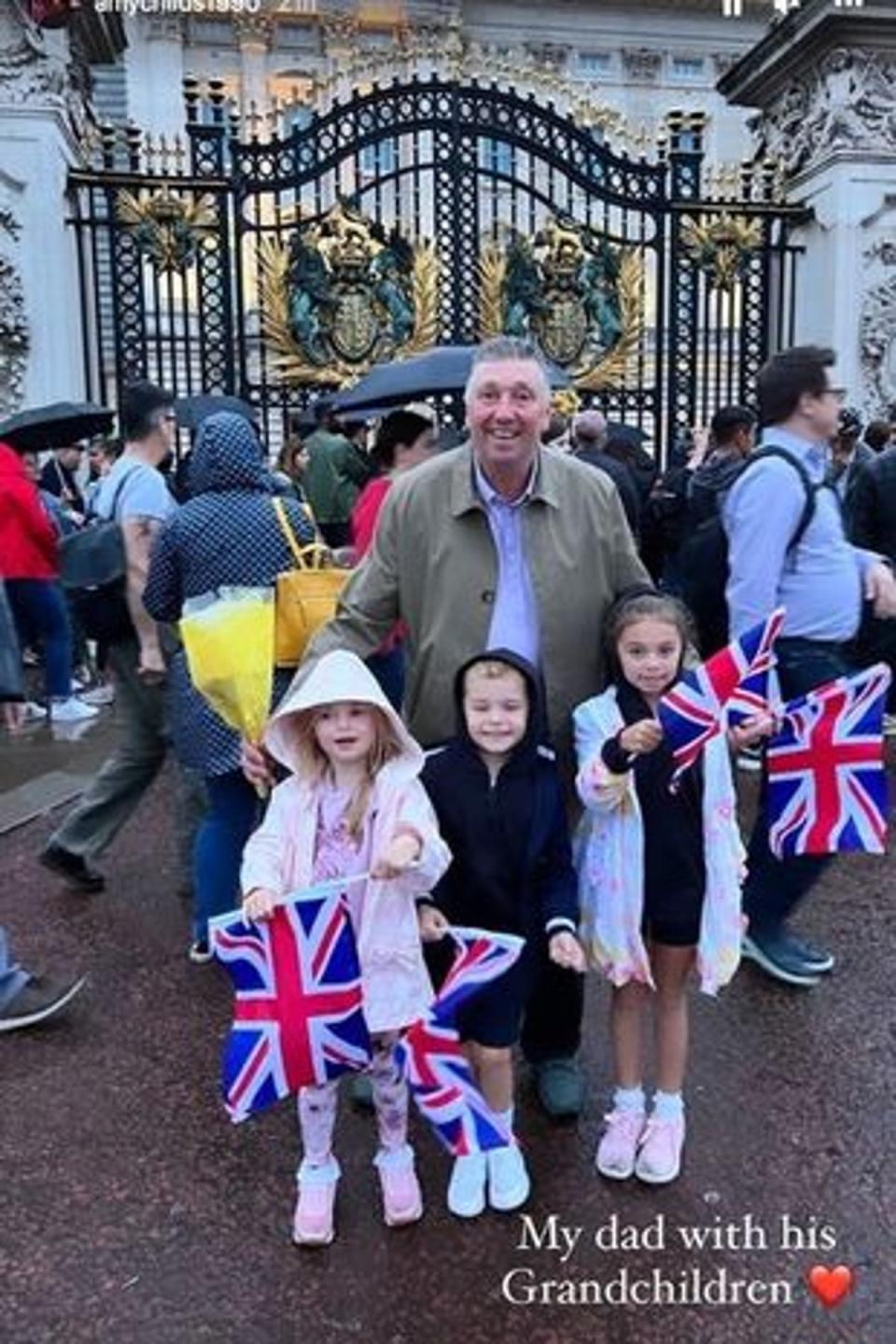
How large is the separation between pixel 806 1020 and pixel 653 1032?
47 cm

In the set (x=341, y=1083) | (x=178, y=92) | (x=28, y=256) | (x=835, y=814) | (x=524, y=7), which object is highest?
(x=524, y=7)

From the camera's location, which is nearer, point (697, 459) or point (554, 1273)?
point (554, 1273)

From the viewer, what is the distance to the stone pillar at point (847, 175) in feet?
37.9

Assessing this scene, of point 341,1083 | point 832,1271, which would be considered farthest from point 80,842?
point 832,1271

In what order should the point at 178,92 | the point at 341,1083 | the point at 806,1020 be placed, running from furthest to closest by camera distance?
the point at 178,92 → the point at 806,1020 → the point at 341,1083

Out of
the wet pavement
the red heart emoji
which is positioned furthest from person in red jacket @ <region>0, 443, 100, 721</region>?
the red heart emoji

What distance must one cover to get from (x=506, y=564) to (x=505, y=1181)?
52.1 inches

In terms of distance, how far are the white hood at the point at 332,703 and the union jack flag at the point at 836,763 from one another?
121cm

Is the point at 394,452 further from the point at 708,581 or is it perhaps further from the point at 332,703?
the point at 332,703

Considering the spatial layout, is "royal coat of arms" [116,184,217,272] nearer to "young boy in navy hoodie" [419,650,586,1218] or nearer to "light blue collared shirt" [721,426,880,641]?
"light blue collared shirt" [721,426,880,641]

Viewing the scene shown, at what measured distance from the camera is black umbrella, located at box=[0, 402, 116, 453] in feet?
23.4

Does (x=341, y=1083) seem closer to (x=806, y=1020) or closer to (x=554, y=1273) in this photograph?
(x=554, y=1273)

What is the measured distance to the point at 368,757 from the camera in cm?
274

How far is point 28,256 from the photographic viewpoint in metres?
10.2
